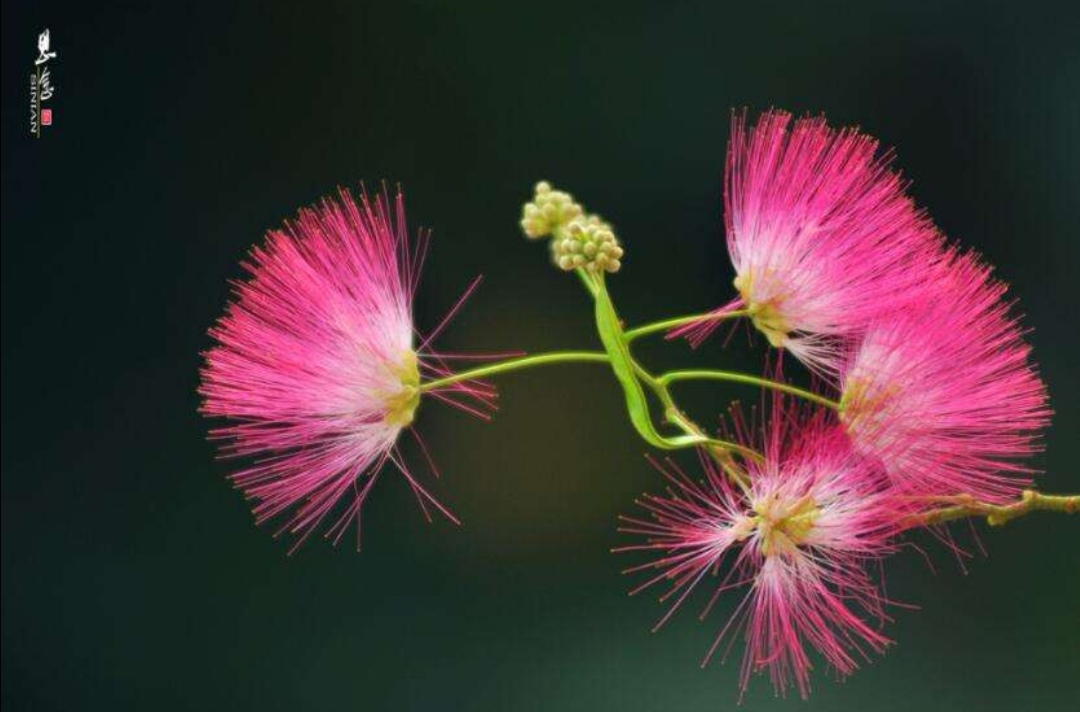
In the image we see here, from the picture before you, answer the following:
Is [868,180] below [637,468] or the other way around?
the other way around

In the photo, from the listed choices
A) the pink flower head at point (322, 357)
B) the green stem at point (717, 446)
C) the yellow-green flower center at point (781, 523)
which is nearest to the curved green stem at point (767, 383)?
the green stem at point (717, 446)

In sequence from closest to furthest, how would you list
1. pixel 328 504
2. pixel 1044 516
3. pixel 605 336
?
pixel 605 336 < pixel 328 504 < pixel 1044 516

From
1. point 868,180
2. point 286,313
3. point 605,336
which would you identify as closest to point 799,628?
point 605,336

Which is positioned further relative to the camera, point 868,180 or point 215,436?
point 215,436

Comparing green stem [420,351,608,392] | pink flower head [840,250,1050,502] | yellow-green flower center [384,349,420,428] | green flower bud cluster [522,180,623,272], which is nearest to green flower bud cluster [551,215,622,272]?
green flower bud cluster [522,180,623,272]

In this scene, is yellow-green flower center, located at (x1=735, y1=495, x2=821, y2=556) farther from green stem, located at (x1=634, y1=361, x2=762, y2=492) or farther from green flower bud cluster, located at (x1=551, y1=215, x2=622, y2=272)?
green flower bud cluster, located at (x1=551, y1=215, x2=622, y2=272)

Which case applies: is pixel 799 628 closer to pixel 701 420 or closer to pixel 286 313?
pixel 701 420
